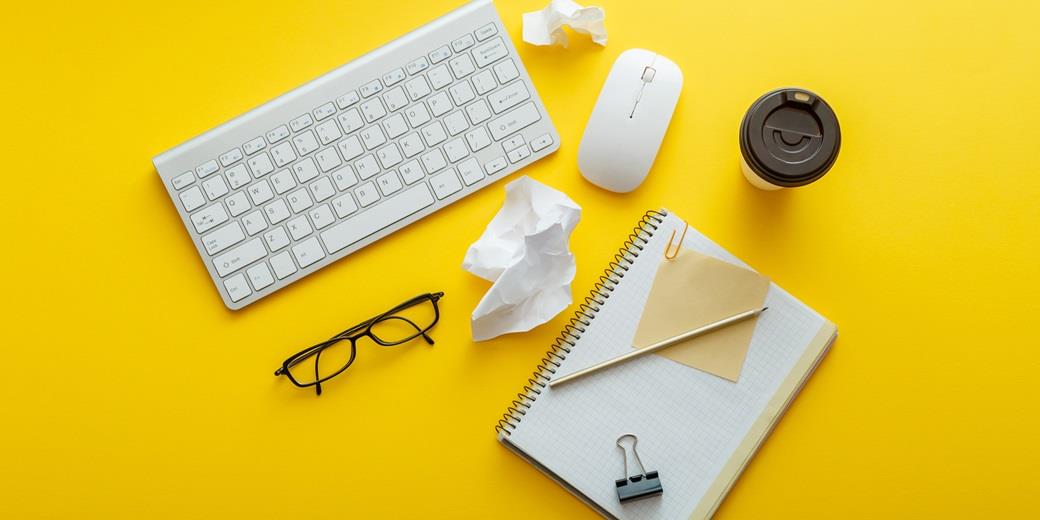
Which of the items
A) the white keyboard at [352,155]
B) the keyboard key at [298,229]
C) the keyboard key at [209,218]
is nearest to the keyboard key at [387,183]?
the white keyboard at [352,155]

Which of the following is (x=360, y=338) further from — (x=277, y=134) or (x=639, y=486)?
(x=639, y=486)

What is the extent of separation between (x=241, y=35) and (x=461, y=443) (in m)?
0.63

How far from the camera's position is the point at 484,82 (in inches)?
39.9

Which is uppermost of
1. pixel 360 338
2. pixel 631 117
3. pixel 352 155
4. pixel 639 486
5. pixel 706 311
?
pixel 352 155

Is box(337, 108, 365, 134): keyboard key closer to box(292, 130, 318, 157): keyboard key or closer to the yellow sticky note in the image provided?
box(292, 130, 318, 157): keyboard key

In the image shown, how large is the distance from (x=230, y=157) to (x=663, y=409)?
65 centimetres

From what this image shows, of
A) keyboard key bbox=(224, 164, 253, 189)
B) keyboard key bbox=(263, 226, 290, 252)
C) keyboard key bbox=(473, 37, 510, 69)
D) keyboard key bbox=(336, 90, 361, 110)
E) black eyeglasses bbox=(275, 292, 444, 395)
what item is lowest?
black eyeglasses bbox=(275, 292, 444, 395)

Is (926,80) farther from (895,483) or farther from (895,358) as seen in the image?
(895,483)

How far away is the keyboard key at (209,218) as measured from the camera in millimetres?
1000

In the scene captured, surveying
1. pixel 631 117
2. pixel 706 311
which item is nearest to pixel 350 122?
pixel 631 117

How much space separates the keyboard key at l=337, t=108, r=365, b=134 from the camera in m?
1.01

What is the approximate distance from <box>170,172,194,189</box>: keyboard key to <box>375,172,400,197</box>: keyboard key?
24 centimetres

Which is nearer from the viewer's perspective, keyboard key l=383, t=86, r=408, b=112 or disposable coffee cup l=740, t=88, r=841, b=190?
disposable coffee cup l=740, t=88, r=841, b=190

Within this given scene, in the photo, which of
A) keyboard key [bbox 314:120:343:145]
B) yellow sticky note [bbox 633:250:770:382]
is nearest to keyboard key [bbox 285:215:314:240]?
keyboard key [bbox 314:120:343:145]
